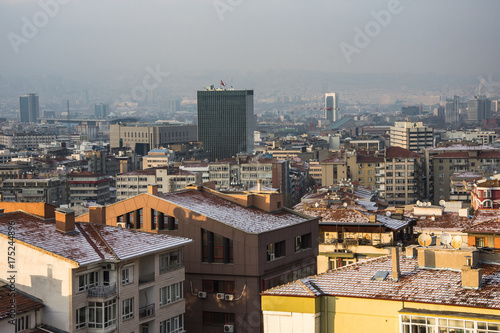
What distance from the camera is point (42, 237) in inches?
669

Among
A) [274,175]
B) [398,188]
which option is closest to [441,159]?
[398,188]

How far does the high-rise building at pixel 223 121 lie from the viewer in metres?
162

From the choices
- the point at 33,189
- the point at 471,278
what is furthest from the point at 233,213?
the point at 33,189

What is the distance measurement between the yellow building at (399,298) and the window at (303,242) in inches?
373

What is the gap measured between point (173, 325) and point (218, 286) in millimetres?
2225

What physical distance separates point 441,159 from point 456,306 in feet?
248

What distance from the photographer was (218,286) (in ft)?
68.8

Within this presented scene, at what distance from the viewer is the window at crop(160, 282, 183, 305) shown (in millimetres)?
18609

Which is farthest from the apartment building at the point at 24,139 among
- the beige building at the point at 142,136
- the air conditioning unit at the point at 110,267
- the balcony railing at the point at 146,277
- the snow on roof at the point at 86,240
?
the air conditioning unit at the point at 110,267

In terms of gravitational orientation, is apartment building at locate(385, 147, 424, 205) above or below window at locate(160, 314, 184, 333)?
below

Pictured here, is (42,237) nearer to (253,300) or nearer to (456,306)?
(253,300)

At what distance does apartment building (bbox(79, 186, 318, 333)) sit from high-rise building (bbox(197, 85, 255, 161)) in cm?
13812

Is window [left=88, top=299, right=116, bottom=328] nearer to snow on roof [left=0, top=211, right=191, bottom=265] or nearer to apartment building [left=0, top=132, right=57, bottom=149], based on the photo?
snow on roof [left=0, top=211, right=191, bottom=265]

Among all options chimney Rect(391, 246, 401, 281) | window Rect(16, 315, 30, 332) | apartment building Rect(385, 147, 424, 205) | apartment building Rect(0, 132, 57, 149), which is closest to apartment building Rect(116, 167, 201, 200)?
apartment building Rect(385, 147, 424, 205)
